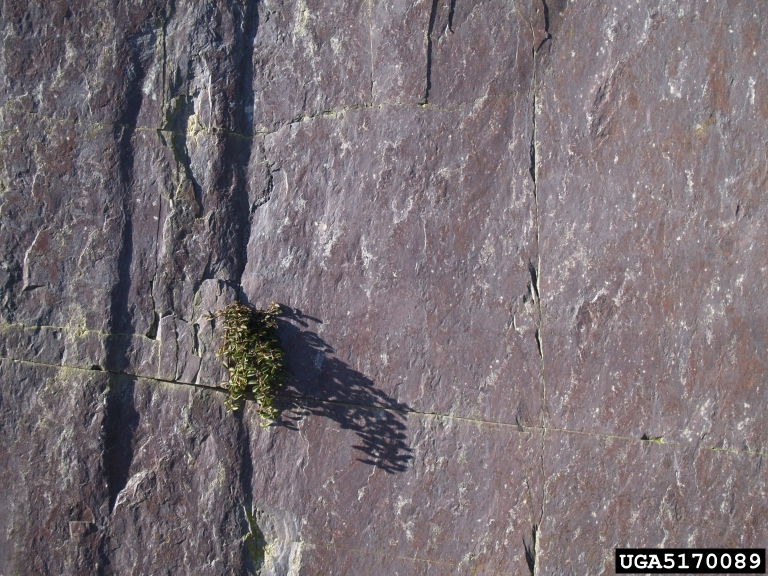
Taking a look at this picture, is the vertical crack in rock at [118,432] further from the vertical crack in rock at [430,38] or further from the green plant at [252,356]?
the vertical crack in rock at [430,38]

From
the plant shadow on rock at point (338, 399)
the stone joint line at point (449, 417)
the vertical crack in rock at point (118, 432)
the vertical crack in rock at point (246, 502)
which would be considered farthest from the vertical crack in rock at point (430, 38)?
the vertical crack in rock at point (118, 432)

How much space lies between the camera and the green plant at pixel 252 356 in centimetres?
295

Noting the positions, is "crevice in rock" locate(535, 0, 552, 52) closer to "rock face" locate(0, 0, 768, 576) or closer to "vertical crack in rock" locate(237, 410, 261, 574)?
"rock face" locate(0, 0, 768, 576)

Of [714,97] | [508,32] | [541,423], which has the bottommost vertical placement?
[541,423]

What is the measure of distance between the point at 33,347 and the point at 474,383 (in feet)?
7.16

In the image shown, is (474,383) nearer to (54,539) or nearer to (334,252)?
(334,252)

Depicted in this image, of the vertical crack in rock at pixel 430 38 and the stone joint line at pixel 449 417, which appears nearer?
the stone joint line at pixel 449 417

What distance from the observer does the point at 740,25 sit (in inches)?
115

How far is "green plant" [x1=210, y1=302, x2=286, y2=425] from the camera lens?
2.95 m

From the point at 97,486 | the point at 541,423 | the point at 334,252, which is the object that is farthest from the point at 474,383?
the point at 97,486

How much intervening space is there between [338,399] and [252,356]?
0.48 meters

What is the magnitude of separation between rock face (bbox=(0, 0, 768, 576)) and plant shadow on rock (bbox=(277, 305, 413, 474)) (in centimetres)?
1

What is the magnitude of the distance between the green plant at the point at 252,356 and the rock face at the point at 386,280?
0.30 ft

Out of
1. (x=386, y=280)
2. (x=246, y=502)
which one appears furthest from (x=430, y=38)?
(x=246, y=502)
